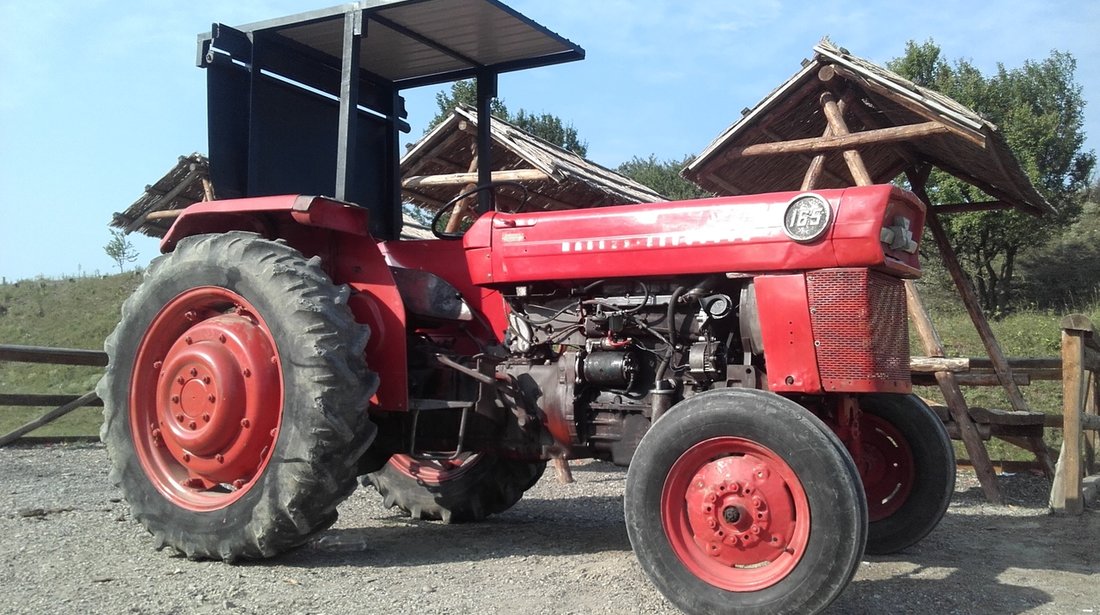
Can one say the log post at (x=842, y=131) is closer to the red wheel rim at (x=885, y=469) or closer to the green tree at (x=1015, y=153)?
the red wheel rim at (x=885, y=469)

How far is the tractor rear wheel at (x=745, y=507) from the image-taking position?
3520 mm

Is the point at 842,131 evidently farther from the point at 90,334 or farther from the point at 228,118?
the point at 90,334

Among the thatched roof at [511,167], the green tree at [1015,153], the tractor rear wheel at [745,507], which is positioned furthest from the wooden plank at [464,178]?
the green tree at [1015,153]

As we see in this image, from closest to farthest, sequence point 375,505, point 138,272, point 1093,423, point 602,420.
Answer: point 602,420 < point 375,505 < point 1093,423 < point 138,272

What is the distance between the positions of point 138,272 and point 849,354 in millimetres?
27441

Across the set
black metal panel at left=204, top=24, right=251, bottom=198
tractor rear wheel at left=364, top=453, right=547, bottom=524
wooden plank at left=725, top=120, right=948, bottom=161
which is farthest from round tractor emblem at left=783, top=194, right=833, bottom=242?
wooden plank at left=725, top=120, right=948, bottom=161

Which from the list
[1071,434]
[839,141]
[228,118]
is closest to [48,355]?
[228,118]

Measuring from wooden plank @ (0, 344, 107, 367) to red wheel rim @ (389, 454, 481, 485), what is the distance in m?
5.01

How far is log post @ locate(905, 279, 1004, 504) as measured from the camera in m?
7.36

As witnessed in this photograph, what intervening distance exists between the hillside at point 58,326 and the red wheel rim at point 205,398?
9.99 m

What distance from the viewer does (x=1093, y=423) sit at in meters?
7.28

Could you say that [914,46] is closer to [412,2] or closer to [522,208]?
[522,208]

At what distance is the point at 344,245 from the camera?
4965mm

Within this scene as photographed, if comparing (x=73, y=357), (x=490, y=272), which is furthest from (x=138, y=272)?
(x=490, y=272)
